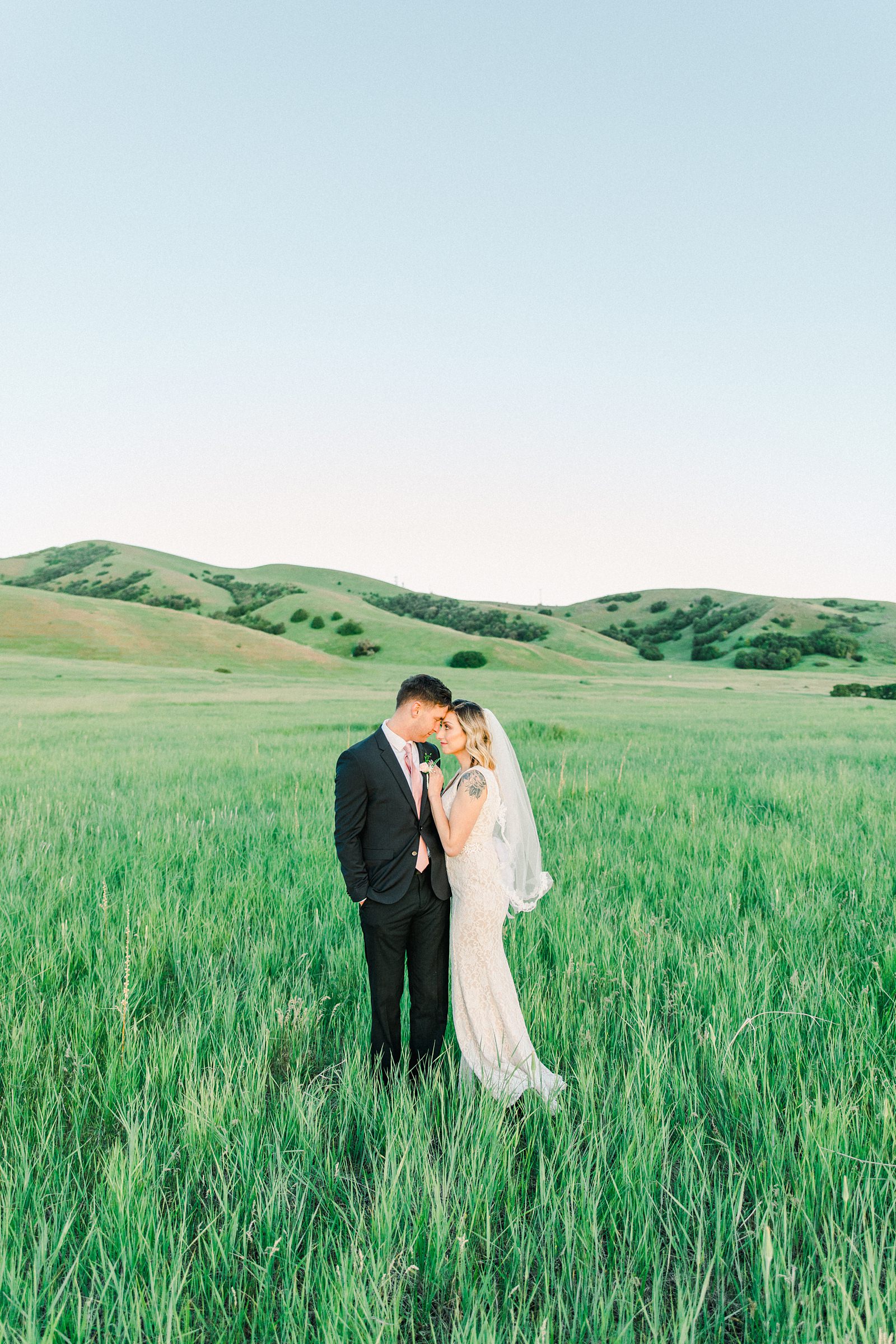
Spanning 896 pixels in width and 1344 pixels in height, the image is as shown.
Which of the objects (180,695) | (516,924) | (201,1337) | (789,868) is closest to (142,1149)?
(201,1337)

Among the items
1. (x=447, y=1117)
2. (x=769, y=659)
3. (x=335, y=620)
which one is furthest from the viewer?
(x=335, y=620)

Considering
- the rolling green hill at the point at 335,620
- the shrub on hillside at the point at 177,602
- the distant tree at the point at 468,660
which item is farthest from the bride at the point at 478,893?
the shrub on hillside at the point at 177,602

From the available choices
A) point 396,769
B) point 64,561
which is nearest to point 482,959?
point 396,769

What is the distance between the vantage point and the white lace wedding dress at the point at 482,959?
3211mm

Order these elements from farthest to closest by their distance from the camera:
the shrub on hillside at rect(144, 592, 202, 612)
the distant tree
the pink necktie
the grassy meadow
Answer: the shrub on hillside at rect(144, 592, 202, 612), the distant tree, the pink necktie, the grassy meadow

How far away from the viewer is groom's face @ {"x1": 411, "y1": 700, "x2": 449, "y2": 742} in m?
3.23

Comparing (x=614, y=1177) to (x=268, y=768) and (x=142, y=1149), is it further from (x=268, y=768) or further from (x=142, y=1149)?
(x=268, y=768)

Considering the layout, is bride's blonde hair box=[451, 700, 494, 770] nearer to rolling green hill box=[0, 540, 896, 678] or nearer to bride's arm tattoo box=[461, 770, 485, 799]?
bride's arm tattoo box=[461, 770, 485, 799]

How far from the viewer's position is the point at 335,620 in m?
102

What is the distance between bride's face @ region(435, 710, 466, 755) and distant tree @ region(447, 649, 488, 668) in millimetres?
75587

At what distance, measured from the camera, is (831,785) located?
10867 mm

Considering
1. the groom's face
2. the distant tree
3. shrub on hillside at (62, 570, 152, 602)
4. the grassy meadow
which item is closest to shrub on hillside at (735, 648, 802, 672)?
the distant tree

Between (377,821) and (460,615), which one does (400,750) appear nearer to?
(377,821)

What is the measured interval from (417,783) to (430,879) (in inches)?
19.3
